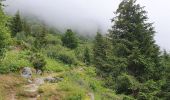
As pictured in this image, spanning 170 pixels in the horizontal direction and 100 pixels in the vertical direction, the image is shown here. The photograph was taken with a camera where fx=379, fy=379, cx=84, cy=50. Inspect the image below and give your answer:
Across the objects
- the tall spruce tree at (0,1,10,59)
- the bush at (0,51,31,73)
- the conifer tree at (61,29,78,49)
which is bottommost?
the bush at (0,51,31,73)

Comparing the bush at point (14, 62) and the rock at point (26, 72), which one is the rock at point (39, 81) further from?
the bush at point (14, 62)

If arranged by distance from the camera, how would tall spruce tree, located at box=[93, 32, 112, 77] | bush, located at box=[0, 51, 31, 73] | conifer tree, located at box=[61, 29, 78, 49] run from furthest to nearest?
conifer tree, located at box=[61, 29, 78, 49] < tall spruce tree, located at box=[93, 32, 112, 77] < bush, located at box=[0, 51, 31, 73]

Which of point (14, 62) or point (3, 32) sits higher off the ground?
point (3, 32)

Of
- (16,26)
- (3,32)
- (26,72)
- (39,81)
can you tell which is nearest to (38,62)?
(26,72)

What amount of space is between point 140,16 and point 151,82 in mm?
4586

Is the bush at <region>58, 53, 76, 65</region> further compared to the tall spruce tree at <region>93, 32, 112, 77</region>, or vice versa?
the bush at <region>58, 53, 76, 65</region>

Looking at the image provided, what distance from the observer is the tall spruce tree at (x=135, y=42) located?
74.9 feet

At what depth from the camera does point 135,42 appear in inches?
912

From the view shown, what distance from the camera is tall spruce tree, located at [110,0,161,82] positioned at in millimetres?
22842

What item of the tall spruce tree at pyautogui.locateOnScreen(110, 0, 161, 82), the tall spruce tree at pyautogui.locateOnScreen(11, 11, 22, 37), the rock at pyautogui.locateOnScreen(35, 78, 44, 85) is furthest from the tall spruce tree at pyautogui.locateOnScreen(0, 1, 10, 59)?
the tall spruce tree at pyautogui.locateOnScreen(11, 11, 22, 37)

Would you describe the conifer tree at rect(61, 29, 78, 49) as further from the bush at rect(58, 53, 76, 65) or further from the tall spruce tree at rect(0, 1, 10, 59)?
the tall spruce tree at rect(0, 1, 10, 59)

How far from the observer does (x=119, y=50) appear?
2369 centimetres

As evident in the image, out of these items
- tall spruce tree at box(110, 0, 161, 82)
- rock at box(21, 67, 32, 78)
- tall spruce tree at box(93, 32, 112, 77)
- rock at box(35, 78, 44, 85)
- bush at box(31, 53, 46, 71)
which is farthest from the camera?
tall spruce tree at box(93, 32, 112, 77)

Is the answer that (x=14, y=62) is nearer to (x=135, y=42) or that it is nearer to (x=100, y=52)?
(x=135, y=42)
